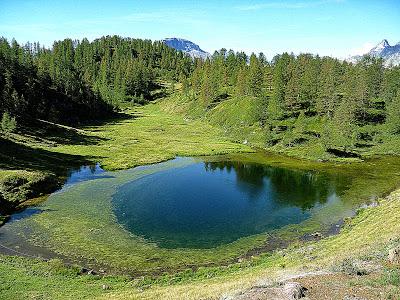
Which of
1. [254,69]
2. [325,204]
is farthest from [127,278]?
A: [254,69]

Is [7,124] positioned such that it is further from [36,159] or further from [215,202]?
[215,202]

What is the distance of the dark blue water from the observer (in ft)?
205

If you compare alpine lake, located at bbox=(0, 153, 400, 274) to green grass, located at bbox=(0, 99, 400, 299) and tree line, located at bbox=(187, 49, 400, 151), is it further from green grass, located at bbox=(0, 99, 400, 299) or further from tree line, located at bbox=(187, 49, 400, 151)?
tree line, located at bbox=(187, 49, 400, 151)

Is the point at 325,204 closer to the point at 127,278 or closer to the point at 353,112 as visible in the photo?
the point at 127,278

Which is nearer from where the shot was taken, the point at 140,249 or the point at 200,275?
the point at 200,275

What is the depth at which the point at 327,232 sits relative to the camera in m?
61.5

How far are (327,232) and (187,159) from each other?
6744 centimetres

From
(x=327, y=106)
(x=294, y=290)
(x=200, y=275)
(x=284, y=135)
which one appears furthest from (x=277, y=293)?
(x=327, y=106)

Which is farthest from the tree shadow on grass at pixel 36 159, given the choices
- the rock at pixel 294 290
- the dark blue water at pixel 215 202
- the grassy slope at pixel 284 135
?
the rock at pixel 294 290

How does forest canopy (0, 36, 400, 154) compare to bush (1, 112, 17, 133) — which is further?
forest canopy (0, 36, 400, 154)

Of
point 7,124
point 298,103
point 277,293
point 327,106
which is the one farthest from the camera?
point 298,103

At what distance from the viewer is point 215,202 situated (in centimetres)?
7788

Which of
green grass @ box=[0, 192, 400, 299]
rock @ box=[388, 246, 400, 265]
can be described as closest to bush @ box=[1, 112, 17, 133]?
green grass @ box=[0, 192, 400, 299]

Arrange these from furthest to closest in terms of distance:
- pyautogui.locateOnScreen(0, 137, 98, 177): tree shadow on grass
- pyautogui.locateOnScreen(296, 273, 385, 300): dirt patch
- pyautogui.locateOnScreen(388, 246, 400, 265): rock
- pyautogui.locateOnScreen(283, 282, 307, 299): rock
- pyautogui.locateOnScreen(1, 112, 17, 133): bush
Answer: pyautogui.locateOnScreen(1, 112, 17, 133): bush, pyautogui.locateOnScreen(0, 137, 98, 177): tree shadow on grass, pyautogui.locateOnScreen(388, 246, 400, 265): rock, pyautogui.locateOnScreen(283, 282, 307, 299): rock, pyautogui.locateOnScreen(296, 273, 385, 300): dirt patch
